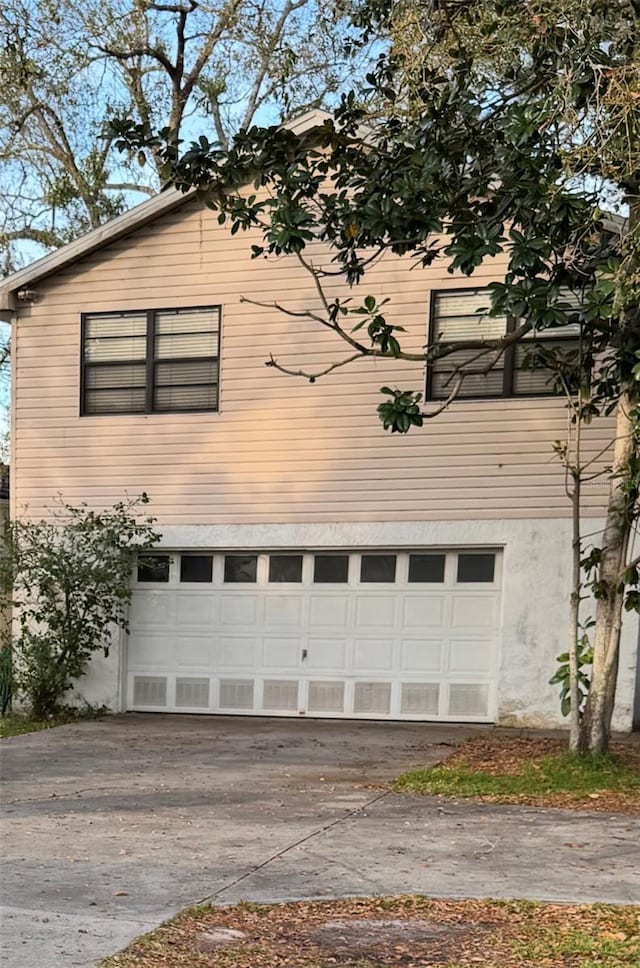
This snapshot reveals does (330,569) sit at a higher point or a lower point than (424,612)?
higher

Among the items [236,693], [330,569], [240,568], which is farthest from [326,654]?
[240,568]

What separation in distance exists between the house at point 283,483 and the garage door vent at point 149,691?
0.02 m

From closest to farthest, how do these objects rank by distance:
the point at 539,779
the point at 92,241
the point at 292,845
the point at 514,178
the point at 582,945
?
the point at 582,945
the point at 292,845
the point at 514,178
the point at 539,779
the point at 92,241

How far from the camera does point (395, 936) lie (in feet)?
14.6

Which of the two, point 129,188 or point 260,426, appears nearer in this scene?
point 260,426

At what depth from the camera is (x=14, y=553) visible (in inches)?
468

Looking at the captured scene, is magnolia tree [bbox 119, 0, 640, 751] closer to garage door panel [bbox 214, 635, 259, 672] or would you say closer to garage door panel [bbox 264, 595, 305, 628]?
garage door panel [bbox 264, 595, 305, 628]

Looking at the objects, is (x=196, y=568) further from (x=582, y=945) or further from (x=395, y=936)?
(x=582, y=945)

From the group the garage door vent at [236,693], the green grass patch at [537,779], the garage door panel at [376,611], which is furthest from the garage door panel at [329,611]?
the green grass patch at [537,779]

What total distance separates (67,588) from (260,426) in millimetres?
3126

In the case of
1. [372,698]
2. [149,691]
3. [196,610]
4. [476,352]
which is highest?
[476,352]

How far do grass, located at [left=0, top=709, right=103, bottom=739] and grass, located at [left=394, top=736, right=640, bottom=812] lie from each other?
503cm

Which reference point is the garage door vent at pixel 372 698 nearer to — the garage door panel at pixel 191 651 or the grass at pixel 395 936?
the garage door panel at pixel 191 651

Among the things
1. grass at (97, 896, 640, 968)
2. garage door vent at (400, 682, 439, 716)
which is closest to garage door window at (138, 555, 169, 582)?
garage door vent at (400, 682, 439, 716)
